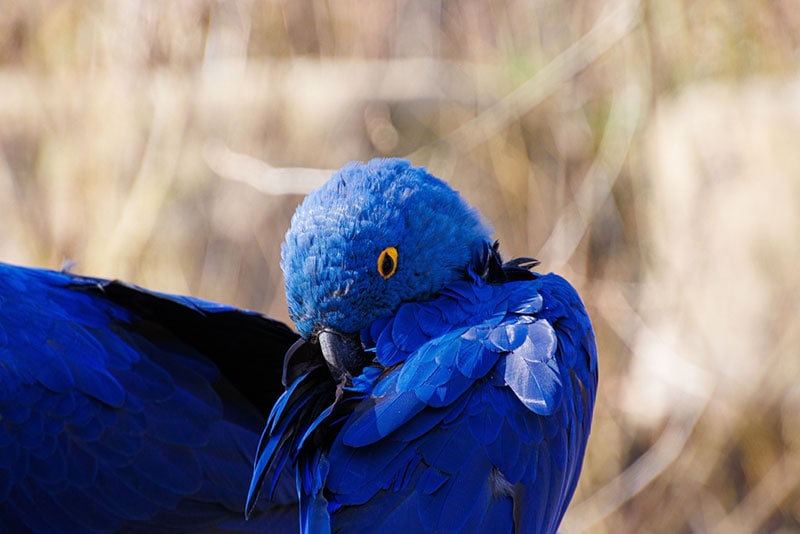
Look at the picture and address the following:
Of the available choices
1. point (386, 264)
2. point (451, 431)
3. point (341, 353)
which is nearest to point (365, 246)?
point (386, 264)

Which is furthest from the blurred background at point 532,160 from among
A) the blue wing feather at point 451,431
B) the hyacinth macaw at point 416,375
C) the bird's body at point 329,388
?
the blue wing feather at point 451,431

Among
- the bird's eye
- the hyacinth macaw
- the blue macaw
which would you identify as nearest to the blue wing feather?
the hyacinth macaw

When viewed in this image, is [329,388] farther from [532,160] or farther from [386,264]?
[532,160]

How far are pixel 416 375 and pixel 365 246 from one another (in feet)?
0.99

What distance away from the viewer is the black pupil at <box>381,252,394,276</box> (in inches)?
74.6

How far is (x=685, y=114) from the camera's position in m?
4.75

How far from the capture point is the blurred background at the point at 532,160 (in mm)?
4613

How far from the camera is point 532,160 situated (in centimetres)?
522

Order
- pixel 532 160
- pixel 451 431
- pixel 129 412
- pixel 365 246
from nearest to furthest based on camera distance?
pixel 451 431 < pixel 365 246 < pixel 129 412 < pixel 532 160

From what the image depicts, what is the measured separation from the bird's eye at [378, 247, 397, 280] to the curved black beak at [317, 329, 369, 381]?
0.15 metres

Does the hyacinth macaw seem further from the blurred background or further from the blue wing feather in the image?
the blurred background

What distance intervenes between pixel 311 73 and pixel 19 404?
11.9 ft

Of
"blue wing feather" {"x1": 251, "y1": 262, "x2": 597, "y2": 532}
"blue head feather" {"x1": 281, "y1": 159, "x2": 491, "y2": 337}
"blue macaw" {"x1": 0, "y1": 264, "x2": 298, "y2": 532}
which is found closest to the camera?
"blue wing feather" {"x1": 251, "y1": 262, "x2": 597, "y2": 532}

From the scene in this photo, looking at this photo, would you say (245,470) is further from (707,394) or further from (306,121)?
(306,121)
